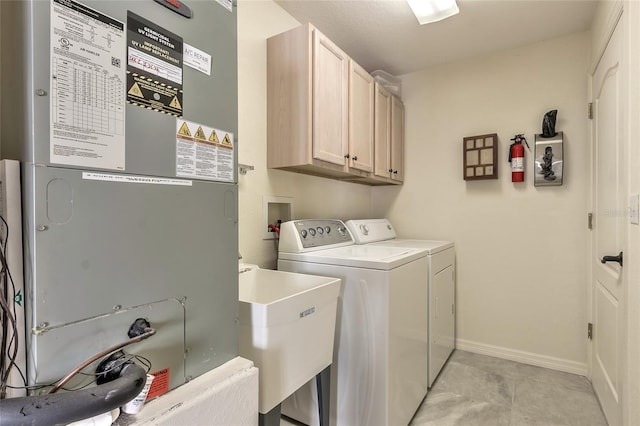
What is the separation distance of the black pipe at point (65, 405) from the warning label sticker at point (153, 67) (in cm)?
58

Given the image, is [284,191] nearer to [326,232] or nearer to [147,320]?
[326,232]

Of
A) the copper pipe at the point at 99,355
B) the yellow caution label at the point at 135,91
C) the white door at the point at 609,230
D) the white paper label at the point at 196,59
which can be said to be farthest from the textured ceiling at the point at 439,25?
the copper pipe at the point at 99,355

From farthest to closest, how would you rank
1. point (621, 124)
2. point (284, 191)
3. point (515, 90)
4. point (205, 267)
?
point (515, 90) < point (284, 191) < point (621, 124) < point (205, 267)

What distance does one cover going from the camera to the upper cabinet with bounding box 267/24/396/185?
5.91 feet

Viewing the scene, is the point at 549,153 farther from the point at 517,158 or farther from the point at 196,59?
the point at 196,59

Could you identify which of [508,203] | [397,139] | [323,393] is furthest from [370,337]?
[397,139]

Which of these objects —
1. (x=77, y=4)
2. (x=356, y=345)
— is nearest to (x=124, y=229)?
(x=77, y=4)

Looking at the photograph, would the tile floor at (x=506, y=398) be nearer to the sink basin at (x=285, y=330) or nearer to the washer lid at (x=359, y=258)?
the sink basin at (x=285, y=330)

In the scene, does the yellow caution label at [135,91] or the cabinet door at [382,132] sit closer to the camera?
the yellow caution label at [135,91]

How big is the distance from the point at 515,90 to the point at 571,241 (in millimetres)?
1213

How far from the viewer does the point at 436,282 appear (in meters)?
2.15

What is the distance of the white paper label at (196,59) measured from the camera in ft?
2.67

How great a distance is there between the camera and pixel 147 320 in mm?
733

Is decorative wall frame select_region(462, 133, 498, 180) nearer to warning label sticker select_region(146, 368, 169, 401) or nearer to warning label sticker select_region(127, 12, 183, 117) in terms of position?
warning label sticker select_region(127, 12, 183, 117)
